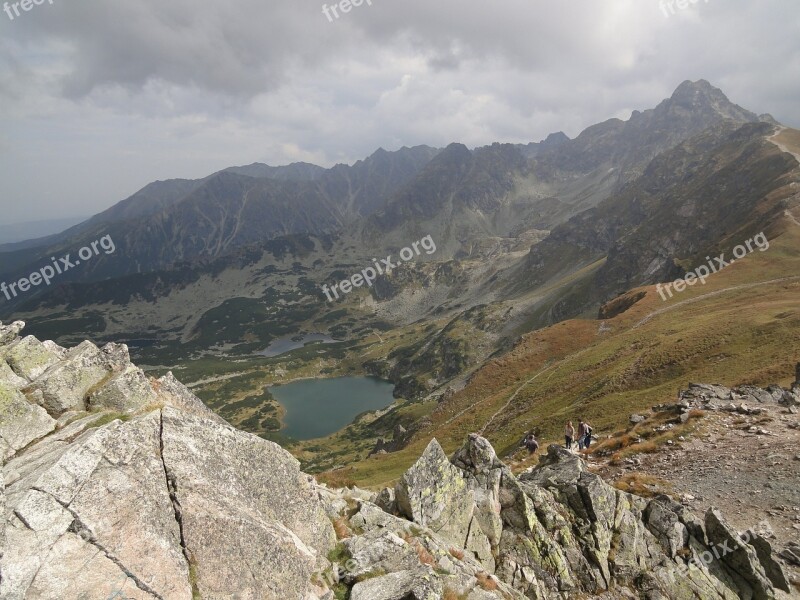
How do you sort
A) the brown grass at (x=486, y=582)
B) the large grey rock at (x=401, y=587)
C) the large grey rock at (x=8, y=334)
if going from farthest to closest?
the large grey rock at (x=8, y=334), the brown grass at (x=486, y=582), the large grey rock at (x=401, y=587)

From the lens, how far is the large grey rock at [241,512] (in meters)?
12.5

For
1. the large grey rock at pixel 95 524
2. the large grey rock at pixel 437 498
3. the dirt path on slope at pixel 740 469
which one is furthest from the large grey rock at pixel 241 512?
the dirt path on slope at pixel 740 469

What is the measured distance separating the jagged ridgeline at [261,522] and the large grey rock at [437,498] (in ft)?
0.25

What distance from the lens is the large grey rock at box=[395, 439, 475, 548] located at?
20234 mm

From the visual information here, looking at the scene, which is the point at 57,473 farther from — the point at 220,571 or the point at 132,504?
the point at 220,571

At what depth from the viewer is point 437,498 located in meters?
21.0

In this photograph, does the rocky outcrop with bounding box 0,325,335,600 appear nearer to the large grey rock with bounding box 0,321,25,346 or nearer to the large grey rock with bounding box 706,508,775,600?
the large grey rock with bounding box 0,321,25,346

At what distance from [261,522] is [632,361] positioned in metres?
64.7

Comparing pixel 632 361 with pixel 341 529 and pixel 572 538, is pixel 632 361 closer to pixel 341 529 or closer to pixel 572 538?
pixel 572 538

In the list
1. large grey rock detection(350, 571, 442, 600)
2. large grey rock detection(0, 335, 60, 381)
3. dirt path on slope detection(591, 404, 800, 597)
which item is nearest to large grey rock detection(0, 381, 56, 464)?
large grey rock detection(0, 335, 60, 381)

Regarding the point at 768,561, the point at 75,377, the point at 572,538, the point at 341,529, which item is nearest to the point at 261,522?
the point at 341,529

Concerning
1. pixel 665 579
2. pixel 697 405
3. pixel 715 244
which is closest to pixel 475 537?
pixel 665 579

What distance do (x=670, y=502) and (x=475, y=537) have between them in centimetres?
1271

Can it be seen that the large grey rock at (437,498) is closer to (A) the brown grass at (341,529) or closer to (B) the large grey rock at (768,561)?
(A) the brown grass at (341,529)
